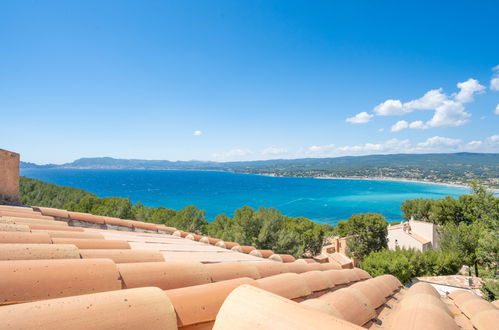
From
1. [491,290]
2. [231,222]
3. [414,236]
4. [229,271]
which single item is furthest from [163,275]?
[414,236]

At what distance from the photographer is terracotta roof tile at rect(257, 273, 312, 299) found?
230cm

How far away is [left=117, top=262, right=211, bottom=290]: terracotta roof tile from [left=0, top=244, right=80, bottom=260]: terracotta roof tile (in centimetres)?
56

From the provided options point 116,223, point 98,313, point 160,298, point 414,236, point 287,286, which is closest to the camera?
point 98,313

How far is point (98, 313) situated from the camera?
1138mm

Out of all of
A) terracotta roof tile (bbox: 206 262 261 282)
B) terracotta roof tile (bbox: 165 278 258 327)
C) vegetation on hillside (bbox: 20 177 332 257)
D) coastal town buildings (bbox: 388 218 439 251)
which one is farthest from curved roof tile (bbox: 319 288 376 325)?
coastal town buildings (bbox: 388 218 439 251)

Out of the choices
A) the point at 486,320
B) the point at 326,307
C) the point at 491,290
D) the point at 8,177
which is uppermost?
the point at 8,177

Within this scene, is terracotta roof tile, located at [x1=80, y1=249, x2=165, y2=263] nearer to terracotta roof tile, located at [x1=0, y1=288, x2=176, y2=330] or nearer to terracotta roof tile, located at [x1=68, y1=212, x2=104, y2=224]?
terracotta roof tile, located at [x1=0, y1=288, x2=176, y2=330]

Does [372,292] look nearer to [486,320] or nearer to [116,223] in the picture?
[486,320]

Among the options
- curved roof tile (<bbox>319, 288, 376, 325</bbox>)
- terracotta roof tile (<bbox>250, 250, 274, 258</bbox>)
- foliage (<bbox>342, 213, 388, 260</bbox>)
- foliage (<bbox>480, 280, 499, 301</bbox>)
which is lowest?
foliage (<bbox>342, 213, 388, 260</bbox>)

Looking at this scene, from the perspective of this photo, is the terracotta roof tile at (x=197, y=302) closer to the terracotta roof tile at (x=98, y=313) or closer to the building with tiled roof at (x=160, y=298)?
the building with tiled roof at (x=160, y=298)

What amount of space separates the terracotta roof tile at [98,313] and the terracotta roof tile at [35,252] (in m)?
1.03

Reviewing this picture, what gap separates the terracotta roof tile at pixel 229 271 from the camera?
2.37m

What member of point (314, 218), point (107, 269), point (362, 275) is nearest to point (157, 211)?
point (362, 275)

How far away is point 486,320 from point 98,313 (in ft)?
11.3
